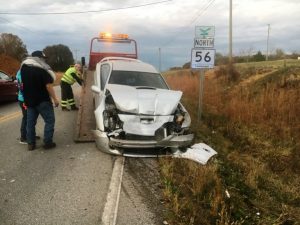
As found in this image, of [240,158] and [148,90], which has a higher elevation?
[148,90]

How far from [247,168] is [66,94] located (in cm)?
798

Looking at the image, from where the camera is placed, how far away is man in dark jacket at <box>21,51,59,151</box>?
26.2 ft

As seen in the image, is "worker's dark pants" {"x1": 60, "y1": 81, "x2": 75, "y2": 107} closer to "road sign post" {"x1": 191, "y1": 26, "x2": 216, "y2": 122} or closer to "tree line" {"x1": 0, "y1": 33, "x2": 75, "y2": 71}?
"road sign post" {"x1": 191, "y1": 26, "x2": 216, "y2": 122}

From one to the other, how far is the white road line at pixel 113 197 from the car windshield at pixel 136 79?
2.67 metres

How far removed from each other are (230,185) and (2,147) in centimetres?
489

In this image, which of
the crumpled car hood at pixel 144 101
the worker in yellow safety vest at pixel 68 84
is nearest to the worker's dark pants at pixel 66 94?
the worker in yellow safety vest at pixel 68 84

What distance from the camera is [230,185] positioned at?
6.30 metres

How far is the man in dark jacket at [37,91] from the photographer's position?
7.97 m

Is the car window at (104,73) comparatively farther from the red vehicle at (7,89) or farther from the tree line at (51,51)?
the tree line at (51,51)

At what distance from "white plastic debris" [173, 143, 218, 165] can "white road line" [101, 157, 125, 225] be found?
3.71 ft

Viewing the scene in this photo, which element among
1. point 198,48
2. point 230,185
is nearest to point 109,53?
point 198,48

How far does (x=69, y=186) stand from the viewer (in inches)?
239

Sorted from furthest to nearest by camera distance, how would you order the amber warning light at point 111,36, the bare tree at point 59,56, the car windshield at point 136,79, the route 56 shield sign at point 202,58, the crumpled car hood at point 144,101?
the bare tree at point 59,56 < the amber warning light at point 111,36 < the route 56 shield sign at point 202,58 < the car windshield at point 136,79 < the crumpled car hood at point 144,101

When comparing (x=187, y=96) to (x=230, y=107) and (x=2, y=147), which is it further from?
(x=2, y=147)
